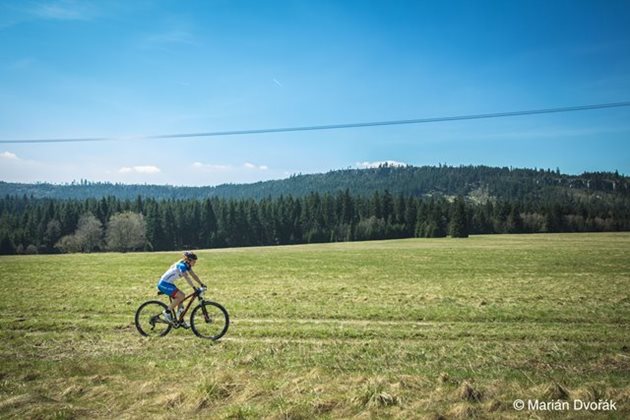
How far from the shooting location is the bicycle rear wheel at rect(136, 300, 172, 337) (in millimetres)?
12960

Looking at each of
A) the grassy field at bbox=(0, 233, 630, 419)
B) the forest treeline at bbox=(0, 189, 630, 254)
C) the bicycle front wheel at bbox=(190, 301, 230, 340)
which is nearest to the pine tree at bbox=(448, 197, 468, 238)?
the forest treeline at bbox=(0, 189, 630, 254)

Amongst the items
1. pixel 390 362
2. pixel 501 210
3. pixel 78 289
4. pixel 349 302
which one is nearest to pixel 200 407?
pixel 390 362

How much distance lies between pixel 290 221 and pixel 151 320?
4719 inches

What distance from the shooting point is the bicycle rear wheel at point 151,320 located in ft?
42.5

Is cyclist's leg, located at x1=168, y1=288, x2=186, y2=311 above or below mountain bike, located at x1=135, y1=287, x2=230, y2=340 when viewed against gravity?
above

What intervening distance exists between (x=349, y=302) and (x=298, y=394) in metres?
12.0

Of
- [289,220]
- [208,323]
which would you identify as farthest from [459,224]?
[208,323]

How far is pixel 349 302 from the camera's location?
1962 cm
